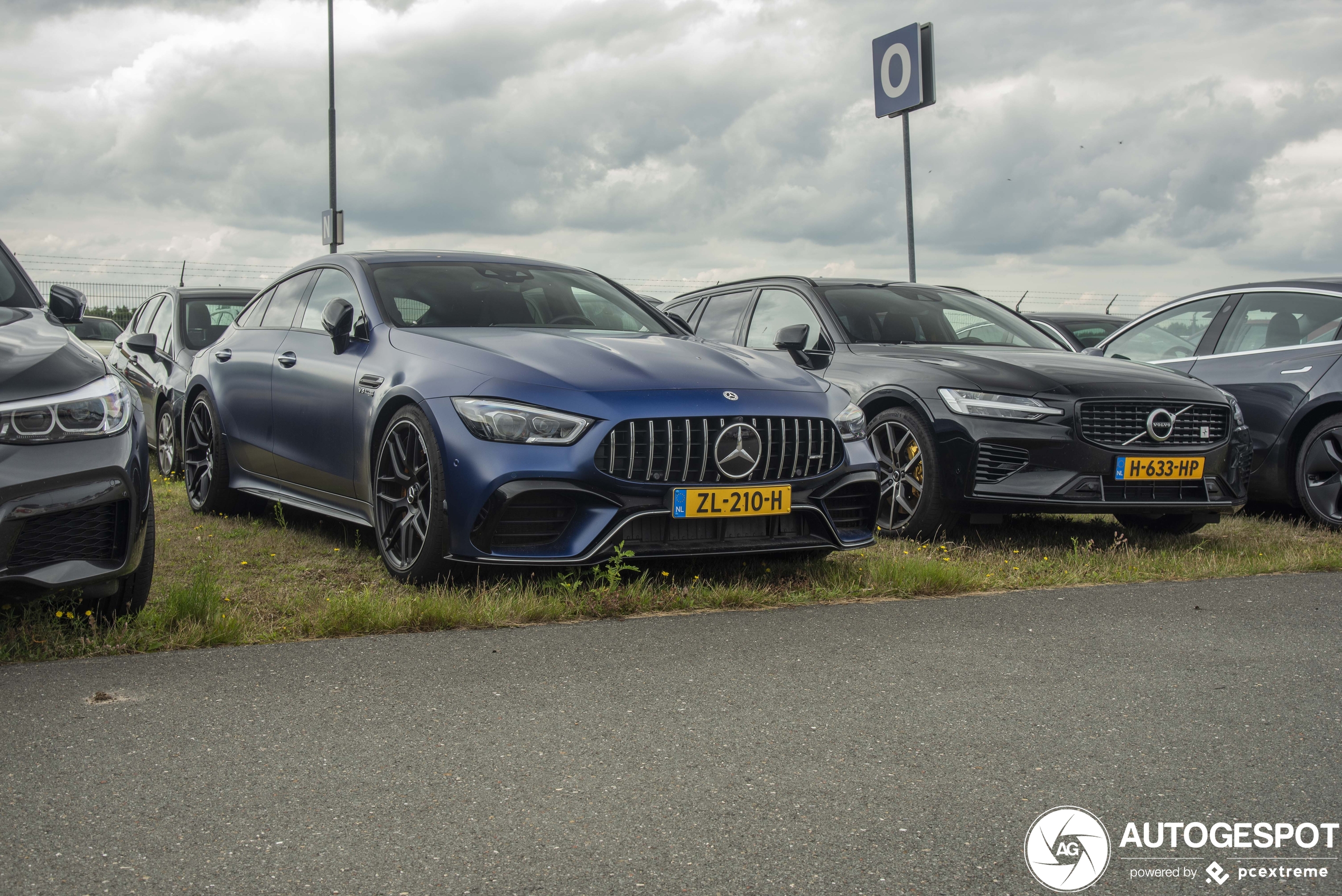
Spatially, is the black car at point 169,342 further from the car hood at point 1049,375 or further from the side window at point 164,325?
the car hood at point 1049,375

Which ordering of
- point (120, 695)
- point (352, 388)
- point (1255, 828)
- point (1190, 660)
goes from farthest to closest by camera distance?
1. point (352, 388)
2. point (1190, 660)
3. point (120, 695)
4. point (1255, 828)

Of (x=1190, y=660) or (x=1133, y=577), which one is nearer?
(x=1190, y=660)

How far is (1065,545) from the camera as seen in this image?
7.02 m

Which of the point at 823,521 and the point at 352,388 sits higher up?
the point at 352,388

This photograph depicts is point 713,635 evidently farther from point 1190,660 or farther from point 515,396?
point 1190,660

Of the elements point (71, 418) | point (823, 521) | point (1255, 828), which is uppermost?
point (71, 418)

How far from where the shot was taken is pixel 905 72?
679 inches

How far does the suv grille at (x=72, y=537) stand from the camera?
152 inches

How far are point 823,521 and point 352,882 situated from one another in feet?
10.3

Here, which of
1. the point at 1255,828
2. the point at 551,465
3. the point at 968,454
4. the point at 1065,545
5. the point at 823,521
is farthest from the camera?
the point at 1065,545

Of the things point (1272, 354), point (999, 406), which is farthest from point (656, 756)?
point (1272, 354)

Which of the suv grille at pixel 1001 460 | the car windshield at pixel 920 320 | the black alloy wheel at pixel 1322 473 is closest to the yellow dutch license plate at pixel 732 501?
the suv grille at pixel 1001 460

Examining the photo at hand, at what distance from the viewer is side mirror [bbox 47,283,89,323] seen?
5.54 m

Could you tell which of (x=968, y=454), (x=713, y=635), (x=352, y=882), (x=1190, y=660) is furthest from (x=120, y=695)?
(x=968, y=454)
